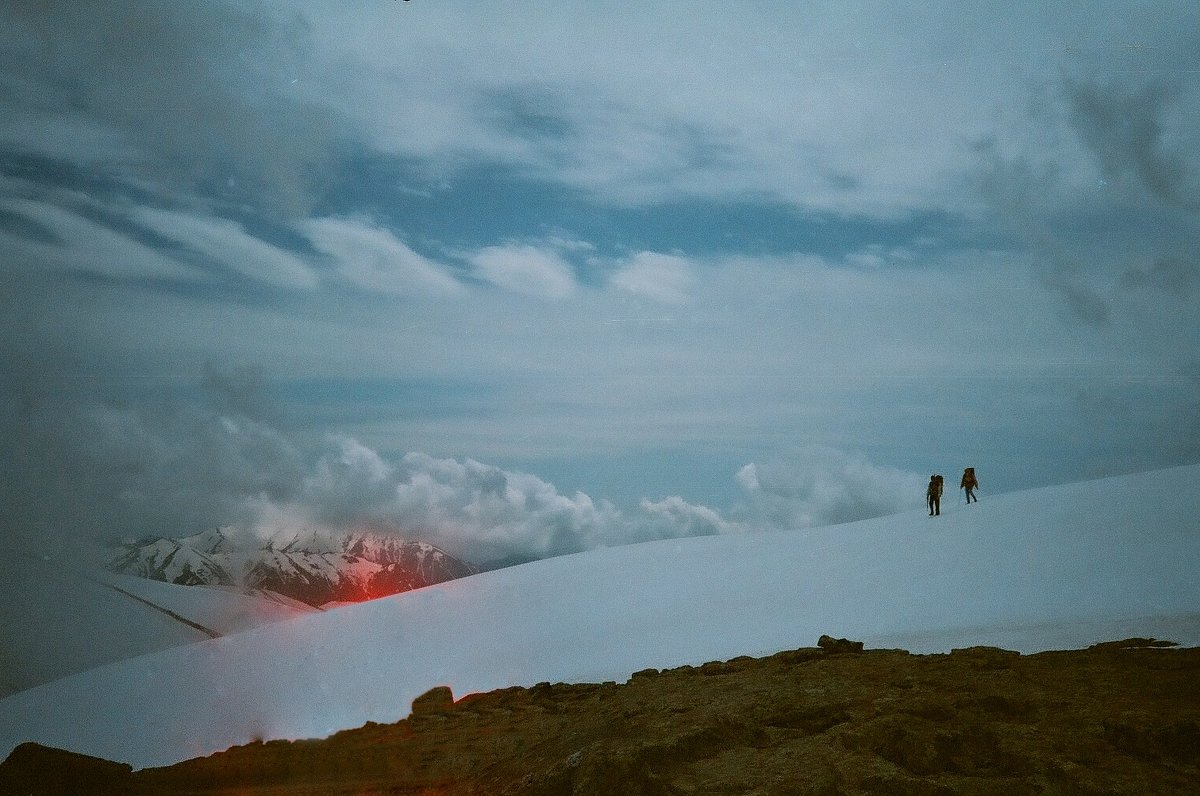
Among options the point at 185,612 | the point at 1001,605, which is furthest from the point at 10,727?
the point at 185,612

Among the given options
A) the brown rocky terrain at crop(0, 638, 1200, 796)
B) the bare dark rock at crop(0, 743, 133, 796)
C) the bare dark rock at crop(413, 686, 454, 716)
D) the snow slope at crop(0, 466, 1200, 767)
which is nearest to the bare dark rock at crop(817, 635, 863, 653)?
the brown rocky terrain at crop(0, 638, 1200, 796)

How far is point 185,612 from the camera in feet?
116

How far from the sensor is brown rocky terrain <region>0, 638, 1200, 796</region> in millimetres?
4660

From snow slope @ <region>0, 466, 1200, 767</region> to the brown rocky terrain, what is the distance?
151 centimetres

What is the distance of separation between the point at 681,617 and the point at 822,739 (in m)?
8.03

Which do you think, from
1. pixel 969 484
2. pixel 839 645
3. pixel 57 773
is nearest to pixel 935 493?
pixel 969 484

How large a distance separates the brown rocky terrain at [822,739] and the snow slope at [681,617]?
4.95 feet

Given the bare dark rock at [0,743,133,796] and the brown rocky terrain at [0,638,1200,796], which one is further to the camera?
the bare dark rock at [0,743,133,796]

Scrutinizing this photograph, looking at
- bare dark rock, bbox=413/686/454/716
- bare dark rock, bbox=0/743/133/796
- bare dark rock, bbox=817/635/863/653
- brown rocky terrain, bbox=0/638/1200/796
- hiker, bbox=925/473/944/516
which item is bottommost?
bare dark rock, bbox=0/743/133/796

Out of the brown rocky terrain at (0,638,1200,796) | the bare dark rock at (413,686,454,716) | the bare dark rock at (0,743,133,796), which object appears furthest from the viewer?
the bare dark rock at (413,686,454,716)

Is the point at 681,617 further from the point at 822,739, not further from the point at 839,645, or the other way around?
the point at 822,739

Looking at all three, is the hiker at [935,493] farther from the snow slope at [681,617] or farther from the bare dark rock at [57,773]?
the bare dark rock at [57,773]

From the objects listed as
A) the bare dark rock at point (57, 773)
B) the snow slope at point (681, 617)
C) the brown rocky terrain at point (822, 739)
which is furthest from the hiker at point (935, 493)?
the bare dark rock at point (57, 773)

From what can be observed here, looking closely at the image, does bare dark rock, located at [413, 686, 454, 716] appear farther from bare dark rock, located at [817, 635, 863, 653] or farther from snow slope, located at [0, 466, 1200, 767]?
bare dark rock, located at [817, 635, 863, 653]
